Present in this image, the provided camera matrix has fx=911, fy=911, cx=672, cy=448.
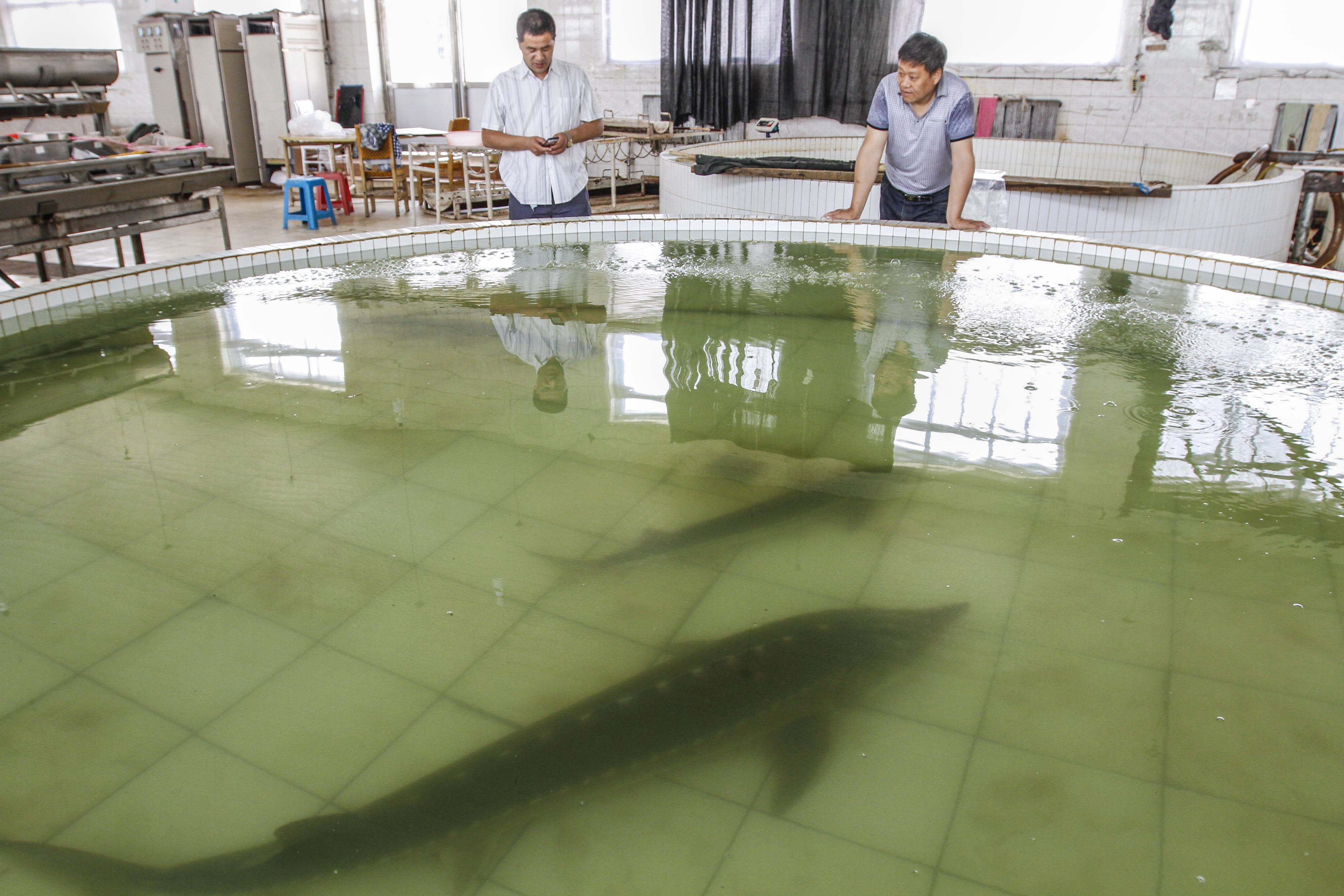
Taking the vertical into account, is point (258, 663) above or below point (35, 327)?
below

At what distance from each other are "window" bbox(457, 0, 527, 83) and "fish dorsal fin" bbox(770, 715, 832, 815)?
10.5 m

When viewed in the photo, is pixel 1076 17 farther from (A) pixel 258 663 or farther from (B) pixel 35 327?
(A) pixel 258 663

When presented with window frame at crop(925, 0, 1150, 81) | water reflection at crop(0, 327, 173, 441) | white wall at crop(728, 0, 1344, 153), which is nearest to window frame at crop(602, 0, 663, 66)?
window frame at crop(925, 0, 1150, 81)

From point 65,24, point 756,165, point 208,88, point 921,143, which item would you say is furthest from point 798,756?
point 65,24

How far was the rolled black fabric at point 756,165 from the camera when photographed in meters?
5.01

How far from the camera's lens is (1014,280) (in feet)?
11.1

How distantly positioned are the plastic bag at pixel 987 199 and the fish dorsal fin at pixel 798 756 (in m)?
3.43

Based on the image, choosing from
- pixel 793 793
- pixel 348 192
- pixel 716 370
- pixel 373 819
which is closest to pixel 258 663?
pixel 373 819

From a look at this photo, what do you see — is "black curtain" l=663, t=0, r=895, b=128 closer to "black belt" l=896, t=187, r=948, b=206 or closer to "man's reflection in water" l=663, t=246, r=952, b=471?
"black belt" l=896, t=187, r=948, b=206

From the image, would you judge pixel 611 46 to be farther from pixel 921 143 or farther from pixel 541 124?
pixel 921 143

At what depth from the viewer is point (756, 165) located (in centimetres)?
507

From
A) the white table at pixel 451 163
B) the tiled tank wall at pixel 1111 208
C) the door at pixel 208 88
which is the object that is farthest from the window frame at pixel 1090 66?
the door at pixel 208 88

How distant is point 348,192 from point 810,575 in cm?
759

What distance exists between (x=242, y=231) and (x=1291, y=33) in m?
8.31
